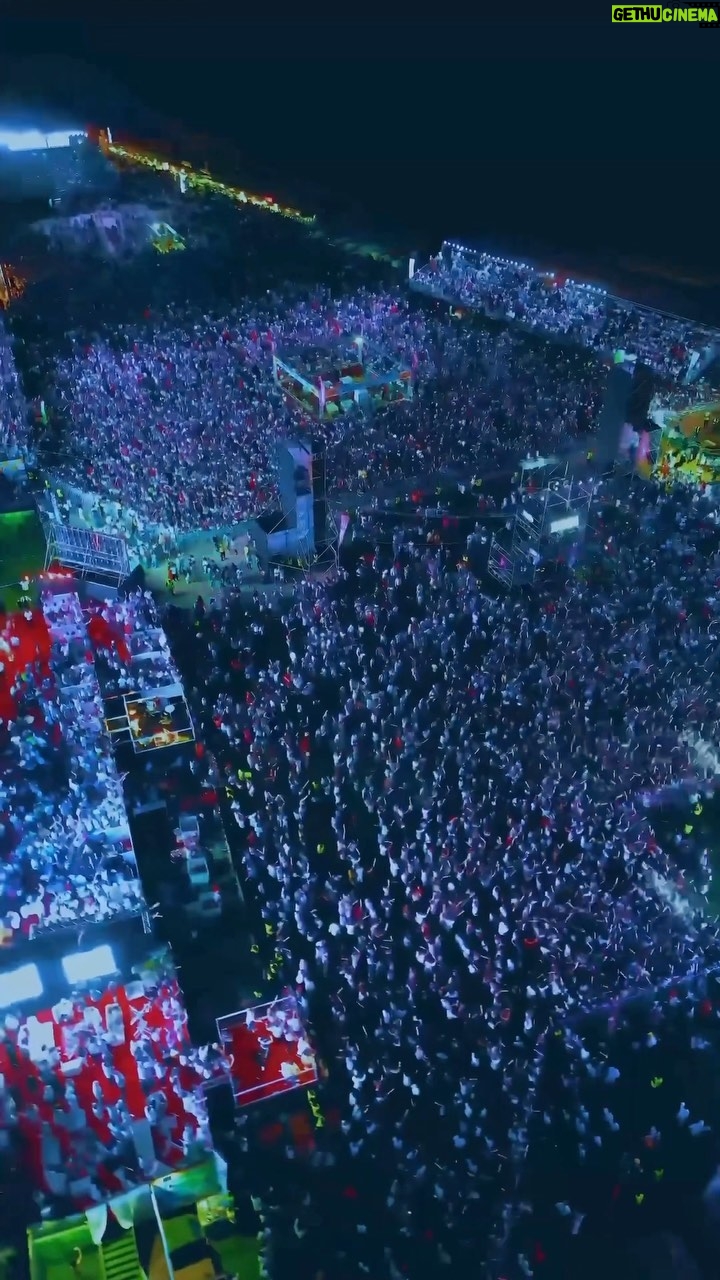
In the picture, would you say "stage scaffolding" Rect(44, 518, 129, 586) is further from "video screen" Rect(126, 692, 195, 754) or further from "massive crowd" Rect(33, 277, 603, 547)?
"video screen" Rect(126, 692, 195, 754)

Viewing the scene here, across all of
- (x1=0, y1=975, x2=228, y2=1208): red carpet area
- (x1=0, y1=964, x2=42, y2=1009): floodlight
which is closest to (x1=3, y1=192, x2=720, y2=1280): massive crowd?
(x1=0, y1=975, x2=228, y2=1208): red carpet area

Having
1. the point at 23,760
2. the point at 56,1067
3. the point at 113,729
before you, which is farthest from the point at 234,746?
the point at 56,1067

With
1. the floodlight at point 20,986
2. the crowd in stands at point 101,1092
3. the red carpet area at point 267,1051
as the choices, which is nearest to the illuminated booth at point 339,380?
the floodlight at point 20,986

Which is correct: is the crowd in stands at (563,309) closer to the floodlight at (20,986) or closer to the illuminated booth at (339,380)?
the illuminated booth at (339,380)

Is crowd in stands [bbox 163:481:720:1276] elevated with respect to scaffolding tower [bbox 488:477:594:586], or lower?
lower

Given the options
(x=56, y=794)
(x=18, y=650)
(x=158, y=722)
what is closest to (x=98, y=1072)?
(x=56, y=794)
